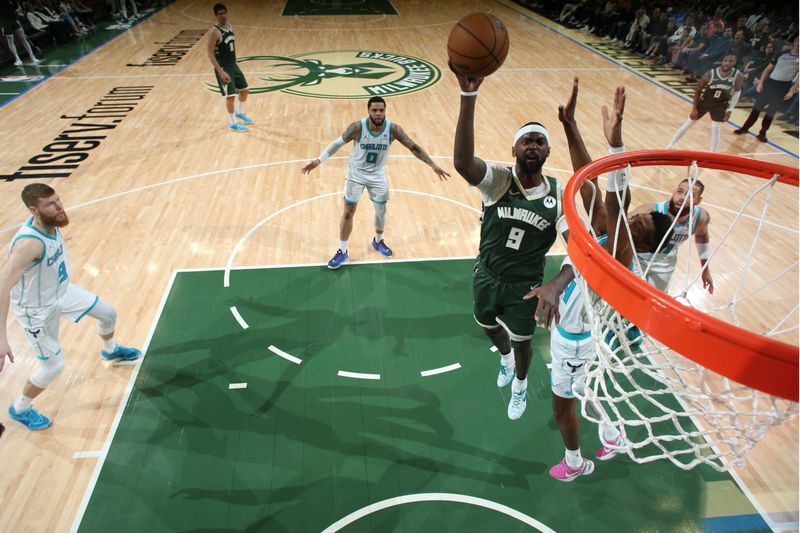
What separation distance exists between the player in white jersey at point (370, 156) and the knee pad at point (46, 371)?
2.63 metres

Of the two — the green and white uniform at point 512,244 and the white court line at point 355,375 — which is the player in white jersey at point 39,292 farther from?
the green and white uniform at point 512,244

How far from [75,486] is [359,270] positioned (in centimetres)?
308

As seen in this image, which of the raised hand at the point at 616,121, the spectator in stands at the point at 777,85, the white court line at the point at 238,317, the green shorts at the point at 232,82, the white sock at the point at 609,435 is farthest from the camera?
the spectator in stands at the point at 777,85

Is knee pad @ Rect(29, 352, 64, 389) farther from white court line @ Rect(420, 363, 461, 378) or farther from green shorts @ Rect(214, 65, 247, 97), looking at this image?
green shorts @ Rect(214, 65, 247, 97)

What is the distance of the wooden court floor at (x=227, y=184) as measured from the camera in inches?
148

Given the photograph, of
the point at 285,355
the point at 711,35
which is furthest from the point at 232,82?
the point at 711,35

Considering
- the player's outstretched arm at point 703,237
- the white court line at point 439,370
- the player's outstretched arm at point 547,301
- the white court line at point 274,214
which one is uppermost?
the player's outstretched arm at point 547,301

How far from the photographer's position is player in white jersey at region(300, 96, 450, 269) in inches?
196

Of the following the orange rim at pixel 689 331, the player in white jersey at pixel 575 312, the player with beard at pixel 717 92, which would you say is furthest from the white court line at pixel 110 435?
the player with beard at pixel 717 92

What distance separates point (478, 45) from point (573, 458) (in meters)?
2.65

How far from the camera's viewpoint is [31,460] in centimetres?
357

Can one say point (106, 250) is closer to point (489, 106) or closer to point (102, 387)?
point (102, 387)

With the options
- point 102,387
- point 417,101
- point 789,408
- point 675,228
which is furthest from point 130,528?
point 417,101

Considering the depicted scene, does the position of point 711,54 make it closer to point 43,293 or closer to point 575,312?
point 575,312
